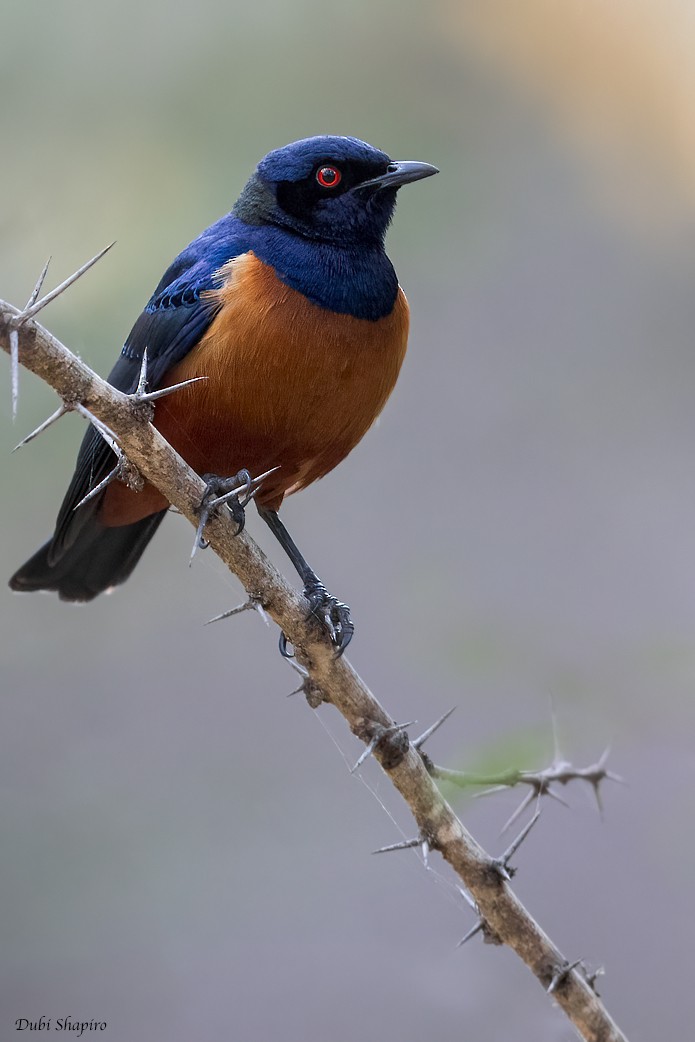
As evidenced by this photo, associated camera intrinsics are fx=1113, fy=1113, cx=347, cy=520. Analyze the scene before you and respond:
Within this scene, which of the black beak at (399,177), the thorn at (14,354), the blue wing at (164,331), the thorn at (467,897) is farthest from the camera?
the black beak at (399,177)

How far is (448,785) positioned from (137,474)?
3.89 feet

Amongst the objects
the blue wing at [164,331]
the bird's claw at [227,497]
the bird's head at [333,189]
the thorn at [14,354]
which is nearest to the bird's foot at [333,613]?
the bird's claw at [227,497]

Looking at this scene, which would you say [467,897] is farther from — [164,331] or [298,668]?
[164,331]

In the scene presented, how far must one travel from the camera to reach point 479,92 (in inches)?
233

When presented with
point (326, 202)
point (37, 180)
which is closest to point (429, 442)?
point (326, 202)

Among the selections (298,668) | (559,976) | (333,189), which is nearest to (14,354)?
(298,668)

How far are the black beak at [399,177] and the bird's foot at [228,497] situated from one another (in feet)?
4.50

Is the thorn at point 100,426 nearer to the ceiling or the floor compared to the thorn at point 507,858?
nearer to the ceiling

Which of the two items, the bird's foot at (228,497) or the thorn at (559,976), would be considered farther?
the bird's foot at (228,497)

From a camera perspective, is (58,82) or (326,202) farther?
(58,82)

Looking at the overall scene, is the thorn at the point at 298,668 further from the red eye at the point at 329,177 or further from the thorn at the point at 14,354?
the red eye at the point at 329,177

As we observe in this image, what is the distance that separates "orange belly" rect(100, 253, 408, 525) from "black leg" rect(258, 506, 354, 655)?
0.43 metres

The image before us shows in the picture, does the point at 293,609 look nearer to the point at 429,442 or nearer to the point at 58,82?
the point at 429,442

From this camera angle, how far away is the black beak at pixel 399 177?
4.11 meters
